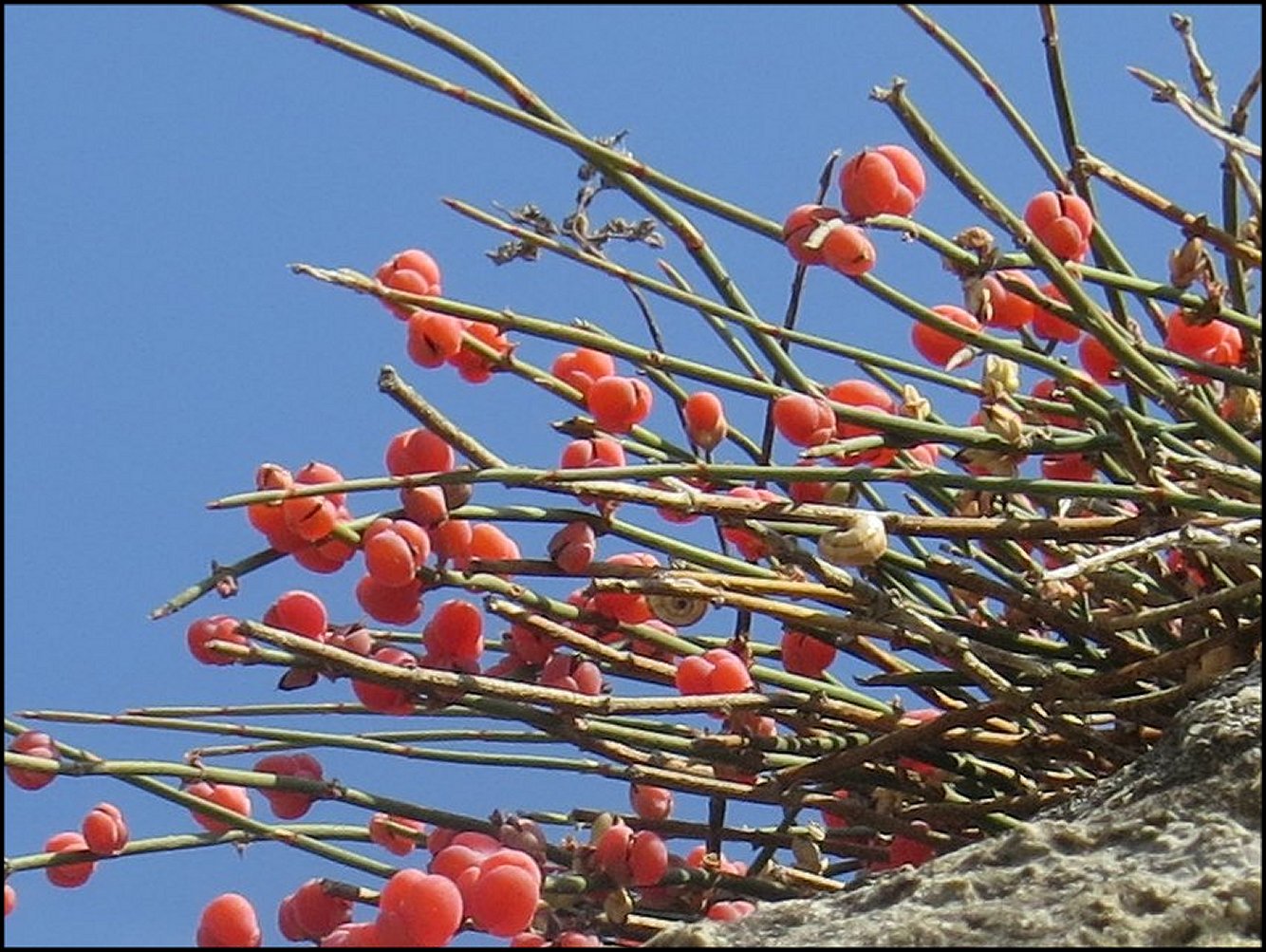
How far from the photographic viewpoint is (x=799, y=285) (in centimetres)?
97

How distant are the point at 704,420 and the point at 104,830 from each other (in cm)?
36

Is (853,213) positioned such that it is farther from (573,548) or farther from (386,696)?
(386,696)

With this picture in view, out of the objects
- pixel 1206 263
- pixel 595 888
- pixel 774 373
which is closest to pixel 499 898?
pixel 595 888

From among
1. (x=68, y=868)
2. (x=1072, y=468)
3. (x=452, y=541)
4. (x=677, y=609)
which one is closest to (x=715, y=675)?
(x=677, y=609)

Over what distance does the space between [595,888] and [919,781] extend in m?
0.17

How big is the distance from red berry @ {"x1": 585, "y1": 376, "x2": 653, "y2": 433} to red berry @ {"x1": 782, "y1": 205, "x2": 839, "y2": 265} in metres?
0.11

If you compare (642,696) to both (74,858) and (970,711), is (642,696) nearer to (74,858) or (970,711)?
(970,711)

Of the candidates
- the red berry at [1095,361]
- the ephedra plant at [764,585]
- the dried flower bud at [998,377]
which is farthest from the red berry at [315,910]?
the red berry at [1095,361]

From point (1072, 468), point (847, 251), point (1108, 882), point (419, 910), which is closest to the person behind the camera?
point (1108, 882)

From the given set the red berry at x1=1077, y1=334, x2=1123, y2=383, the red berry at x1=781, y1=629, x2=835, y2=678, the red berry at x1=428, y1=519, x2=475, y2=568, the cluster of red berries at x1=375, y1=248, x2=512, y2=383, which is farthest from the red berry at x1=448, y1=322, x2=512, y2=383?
the red berry at x1=1077, y1=334, x2=1123, y2=383

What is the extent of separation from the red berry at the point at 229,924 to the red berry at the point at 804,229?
40 centimetres

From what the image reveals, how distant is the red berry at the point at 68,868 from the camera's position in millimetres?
934

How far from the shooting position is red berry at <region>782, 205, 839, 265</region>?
88 centimetres

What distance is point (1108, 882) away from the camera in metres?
0.62
